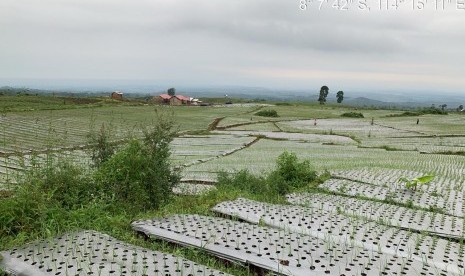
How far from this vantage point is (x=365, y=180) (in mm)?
9430

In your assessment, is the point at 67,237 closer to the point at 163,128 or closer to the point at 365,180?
the point at 163,128

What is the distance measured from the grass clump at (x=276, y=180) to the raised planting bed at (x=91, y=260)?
3.77 metres

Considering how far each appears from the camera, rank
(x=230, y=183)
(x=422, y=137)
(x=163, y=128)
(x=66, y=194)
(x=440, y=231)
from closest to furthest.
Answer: (x=440, y=231), (x=66, y=194), (x=163, y=128), (x=230, y=183), (x=422, y=137)

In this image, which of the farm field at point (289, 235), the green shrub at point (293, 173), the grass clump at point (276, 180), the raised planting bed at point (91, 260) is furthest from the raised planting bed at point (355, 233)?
the green shrub at point (293, 173)

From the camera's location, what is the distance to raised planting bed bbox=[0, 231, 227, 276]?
12.1 feet

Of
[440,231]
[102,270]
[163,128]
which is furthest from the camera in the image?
[163,128]

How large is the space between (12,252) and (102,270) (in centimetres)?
125

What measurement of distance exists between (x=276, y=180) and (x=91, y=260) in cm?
535

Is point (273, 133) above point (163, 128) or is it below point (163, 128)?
below

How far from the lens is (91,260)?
12.8 feet

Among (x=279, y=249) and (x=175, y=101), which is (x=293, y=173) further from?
(x=175, y=101)

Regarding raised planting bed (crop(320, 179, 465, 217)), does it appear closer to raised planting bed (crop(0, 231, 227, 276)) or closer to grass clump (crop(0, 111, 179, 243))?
grass clump (crop(0, 111, 179, 243))

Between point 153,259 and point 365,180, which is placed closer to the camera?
point 153,259

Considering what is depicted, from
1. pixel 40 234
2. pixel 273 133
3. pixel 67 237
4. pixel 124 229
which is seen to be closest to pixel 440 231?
pixel 124 229
